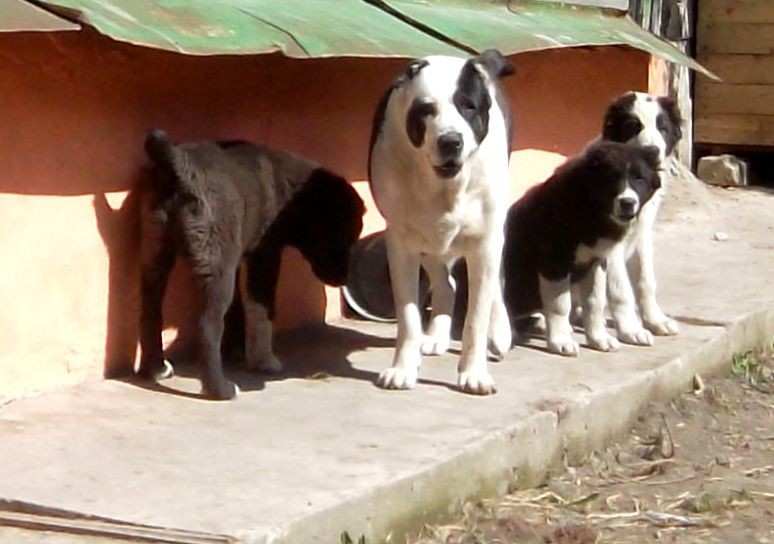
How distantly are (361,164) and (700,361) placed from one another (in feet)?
6.05

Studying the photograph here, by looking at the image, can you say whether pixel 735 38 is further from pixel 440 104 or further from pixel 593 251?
pixel 440 104

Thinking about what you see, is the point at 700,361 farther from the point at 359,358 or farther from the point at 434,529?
the point at 434,529

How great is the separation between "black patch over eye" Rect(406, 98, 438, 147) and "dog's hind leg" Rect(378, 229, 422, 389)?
1.66 feet

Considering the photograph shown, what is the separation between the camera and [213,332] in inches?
232

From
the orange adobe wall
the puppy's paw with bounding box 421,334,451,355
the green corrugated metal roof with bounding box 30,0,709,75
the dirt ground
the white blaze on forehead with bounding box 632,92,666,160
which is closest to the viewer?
the dirt ground

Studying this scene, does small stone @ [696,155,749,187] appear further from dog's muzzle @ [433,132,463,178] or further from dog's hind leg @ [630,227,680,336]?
dog's muzzle @ [433,132,463,178]

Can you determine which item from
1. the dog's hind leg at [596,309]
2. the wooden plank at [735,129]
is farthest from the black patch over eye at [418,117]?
the wooden plank at [735,129]

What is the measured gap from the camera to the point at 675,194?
1207cm

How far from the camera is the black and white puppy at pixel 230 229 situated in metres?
5.88

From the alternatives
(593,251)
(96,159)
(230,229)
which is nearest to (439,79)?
(230,229)

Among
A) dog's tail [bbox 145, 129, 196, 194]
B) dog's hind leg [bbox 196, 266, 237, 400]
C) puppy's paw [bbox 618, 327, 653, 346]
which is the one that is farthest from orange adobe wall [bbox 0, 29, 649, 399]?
puppy's paw [bbox 618, 327, 653, 346]

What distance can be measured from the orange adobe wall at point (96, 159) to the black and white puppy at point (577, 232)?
978 mm

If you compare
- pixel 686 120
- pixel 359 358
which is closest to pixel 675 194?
pixel 686 120

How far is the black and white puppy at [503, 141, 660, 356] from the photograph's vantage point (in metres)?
6.79
